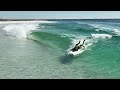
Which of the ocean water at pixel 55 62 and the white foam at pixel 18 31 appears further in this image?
the white foam at pixel 18 31

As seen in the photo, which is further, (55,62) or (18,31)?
(18,31)

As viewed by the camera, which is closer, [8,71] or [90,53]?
[8,71]

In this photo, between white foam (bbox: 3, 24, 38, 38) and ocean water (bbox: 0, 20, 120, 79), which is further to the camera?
white foam (bbox: 3, 24, 38, 38)

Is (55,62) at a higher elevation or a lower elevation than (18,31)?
higher

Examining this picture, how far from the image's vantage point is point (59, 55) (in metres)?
12.1

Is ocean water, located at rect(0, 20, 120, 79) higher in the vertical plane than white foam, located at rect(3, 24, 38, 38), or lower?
higher

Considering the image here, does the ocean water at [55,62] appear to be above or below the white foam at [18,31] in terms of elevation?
above
